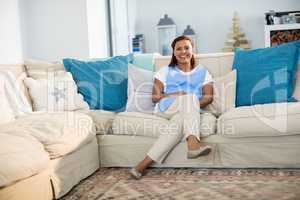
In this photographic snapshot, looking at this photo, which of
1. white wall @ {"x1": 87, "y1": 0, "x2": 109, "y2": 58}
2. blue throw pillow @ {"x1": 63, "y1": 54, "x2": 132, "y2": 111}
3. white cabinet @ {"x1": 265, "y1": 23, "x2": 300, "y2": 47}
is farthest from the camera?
white cabinet @ {"x1": 265, "y1": 23, "x2": 300, "y2": 47}

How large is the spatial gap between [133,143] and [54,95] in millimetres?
753

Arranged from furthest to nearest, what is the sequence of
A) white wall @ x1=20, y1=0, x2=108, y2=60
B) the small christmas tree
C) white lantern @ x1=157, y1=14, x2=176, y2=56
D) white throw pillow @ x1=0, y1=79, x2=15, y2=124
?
1. white lantern @ x1=157, y1=14, x2=176, y2=56
2. the small christmas tree
3. white wall @ x1=20, y1=0, x2=108, y2=60
4. white throw pillow @ x1=0, y1=79, x2=15, y2=124

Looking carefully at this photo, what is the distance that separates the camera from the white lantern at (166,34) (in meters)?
6.44

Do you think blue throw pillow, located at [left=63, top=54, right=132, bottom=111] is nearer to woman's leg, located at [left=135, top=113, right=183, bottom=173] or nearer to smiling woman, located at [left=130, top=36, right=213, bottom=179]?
smiling woman, located at [left=130, top=36, right=213, bottom=179]

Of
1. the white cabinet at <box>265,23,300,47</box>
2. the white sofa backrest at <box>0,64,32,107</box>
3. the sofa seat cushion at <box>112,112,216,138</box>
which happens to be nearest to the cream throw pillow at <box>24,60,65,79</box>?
the white sofa backrest at <box>0,64,32,107</box>

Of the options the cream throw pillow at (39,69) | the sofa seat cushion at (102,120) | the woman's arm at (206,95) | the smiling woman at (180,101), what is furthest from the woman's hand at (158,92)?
the cream throw pillow at (39,69)

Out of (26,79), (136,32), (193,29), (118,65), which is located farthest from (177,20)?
(26,79)

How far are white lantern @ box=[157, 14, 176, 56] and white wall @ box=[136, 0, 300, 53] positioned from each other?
14 cm

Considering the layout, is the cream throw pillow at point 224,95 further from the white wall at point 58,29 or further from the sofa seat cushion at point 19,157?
the white wall at point 58,29

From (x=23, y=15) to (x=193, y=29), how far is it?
8.57ft

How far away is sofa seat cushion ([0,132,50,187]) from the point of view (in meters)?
1.83

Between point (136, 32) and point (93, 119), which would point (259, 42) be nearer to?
point (136, 32)

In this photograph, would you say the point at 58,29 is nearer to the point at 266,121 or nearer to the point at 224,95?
the point at 224,95

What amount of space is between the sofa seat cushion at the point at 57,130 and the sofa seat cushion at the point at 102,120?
0.21m
